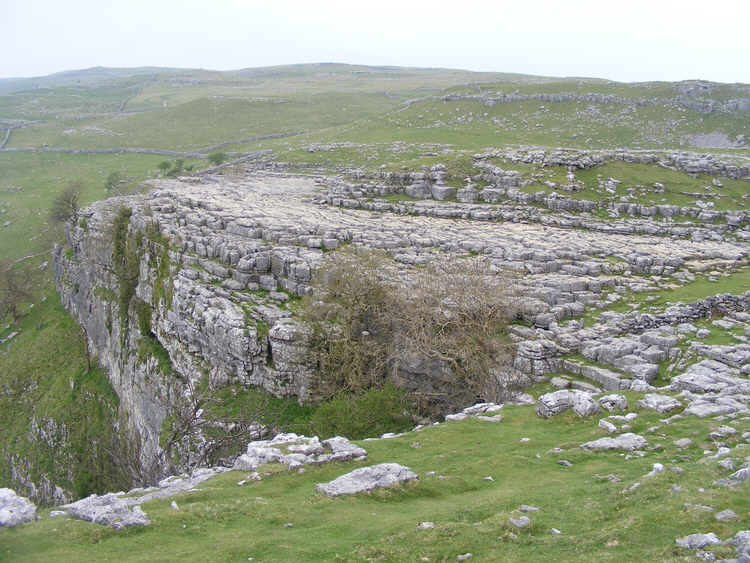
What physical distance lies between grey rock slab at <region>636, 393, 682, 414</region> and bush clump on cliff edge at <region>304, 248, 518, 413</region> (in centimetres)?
606

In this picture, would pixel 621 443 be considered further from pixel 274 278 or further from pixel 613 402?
pixel 274 278

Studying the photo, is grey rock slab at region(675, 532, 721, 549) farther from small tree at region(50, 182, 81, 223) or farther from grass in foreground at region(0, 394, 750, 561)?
small tree at region(50, 182, 81, 223)

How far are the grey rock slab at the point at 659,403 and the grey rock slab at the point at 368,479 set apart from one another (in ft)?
27.6

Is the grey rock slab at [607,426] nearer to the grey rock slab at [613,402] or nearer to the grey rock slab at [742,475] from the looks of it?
the grey rock slab at [613,402]

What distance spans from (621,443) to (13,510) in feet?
51.9

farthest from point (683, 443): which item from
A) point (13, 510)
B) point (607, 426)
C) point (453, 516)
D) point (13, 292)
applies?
point (13, 292)

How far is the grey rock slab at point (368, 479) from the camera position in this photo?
47.4 ft

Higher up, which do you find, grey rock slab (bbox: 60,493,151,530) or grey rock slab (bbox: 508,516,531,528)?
grey rock slab (bbox: 508,516,531,528)

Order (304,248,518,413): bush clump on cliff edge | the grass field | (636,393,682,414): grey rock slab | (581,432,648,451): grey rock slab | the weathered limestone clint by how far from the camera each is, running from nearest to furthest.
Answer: the grass field → (581,432,648,451): grey rock slab → (636,393,682,414): grey rock slab → (304,248,518,413): bush clump on cliff edge → the weathered limestone clint

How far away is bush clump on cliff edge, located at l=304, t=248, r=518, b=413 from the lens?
24.5 m

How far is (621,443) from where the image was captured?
15820mm

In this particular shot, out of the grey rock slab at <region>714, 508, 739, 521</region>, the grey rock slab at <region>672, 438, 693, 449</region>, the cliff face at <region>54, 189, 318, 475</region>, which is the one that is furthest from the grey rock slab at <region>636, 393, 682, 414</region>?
the cliff face at <region>54, 189, 318, 475</region>

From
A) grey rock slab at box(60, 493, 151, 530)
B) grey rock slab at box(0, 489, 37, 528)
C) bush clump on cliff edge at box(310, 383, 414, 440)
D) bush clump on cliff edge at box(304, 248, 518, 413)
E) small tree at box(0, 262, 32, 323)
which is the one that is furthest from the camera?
small tree at box(0, 262, 32, 323)

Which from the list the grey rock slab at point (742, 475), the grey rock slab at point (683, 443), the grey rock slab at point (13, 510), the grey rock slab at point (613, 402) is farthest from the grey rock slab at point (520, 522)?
the grey rock slab at point (13, 510)
